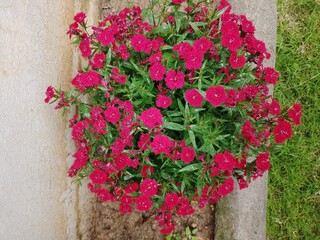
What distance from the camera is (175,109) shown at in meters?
2.03

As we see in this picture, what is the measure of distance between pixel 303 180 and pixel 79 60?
6.34ft

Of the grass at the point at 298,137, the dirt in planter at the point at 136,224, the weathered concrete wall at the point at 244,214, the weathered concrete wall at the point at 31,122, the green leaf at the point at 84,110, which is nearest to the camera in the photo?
the weathered concrete wall at the point at 31,122

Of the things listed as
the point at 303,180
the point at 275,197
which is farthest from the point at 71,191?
the point at 303,180

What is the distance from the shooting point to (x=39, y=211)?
1.94 meters

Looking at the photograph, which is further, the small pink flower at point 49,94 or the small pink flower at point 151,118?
the small pink flower at point 49,94

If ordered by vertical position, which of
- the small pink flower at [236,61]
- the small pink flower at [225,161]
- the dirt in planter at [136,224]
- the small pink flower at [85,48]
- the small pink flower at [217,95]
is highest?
the small pink flower at [85,48]

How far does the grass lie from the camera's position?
2.84 metres

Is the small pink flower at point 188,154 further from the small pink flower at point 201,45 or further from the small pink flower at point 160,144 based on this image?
the small pink flower at point 201,45

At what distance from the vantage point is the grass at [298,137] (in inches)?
112

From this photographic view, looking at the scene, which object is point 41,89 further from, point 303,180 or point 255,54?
point 303,180

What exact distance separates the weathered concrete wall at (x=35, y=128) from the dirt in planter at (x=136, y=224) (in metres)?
0.22

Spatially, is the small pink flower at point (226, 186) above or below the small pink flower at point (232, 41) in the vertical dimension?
below

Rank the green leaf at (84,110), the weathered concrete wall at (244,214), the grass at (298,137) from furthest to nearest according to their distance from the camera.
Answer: the grass at (298,137)
the weathered concrete wall at (244,214)
the green leaf at (84,110)

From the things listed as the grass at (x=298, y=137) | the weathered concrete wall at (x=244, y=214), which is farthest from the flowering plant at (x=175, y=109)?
the grass at (x=298, y=137)
